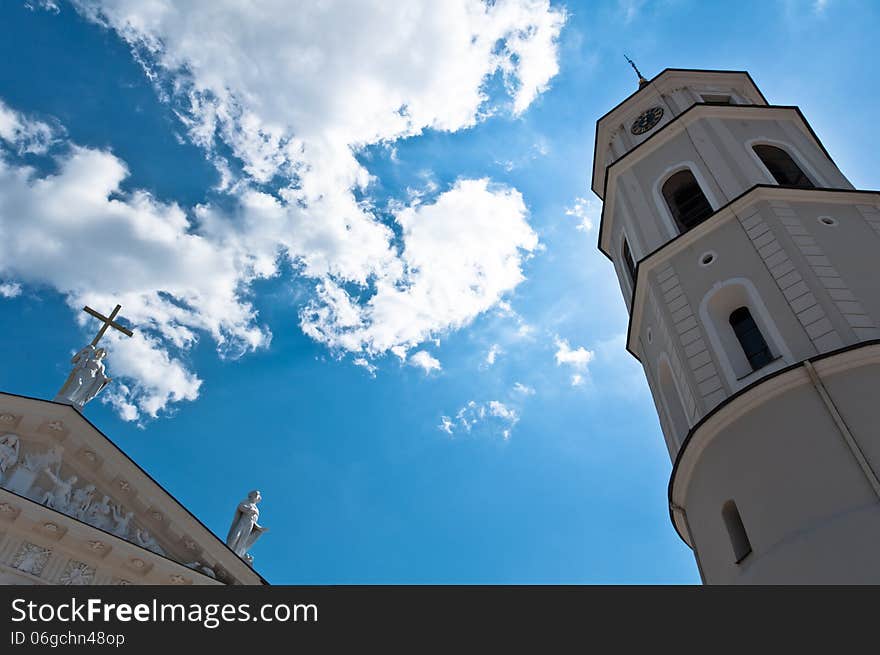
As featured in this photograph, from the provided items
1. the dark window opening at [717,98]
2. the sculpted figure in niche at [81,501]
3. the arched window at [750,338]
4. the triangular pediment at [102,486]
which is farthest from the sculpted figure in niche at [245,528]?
the dark window opening at [717,98]

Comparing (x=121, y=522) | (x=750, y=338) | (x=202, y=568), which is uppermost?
(x=750, y=338)

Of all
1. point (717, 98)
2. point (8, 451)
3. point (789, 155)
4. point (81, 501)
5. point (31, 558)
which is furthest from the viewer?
point (717, 98)

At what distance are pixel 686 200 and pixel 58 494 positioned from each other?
1678 centimetres

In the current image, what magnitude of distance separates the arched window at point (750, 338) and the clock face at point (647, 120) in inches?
394

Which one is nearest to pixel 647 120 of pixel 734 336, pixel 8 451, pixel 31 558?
pixel 734 336

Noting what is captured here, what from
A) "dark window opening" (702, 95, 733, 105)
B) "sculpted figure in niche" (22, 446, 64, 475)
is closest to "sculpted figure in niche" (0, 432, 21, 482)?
"sculpted figure in niche" (22, 446, 64, 475)

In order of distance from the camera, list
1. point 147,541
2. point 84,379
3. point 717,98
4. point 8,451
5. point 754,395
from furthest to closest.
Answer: point 717,98 < point 84,379 < point 147,541 < point 8,451 < point 754,395

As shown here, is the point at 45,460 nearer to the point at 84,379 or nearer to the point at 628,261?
the point at 84,379

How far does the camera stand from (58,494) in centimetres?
1452

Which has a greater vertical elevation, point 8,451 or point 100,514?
point 8,451
